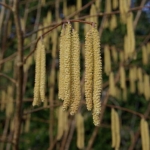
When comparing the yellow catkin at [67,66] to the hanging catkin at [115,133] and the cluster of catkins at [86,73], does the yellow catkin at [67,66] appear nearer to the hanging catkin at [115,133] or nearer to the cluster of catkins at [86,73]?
the cluster of catkins at [86,73]

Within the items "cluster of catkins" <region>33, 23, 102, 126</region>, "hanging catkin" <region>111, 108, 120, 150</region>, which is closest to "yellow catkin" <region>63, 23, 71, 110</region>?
"cluster of catkins" <region>33, 23, 102, 126</region>

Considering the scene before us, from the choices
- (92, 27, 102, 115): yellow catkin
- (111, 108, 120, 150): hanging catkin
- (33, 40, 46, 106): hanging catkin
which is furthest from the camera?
(111, 108, 120, 150): hanging catkin

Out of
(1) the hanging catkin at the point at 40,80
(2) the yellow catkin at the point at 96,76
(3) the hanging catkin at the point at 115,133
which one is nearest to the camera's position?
(2) the yellow catkin at the point at 96,76

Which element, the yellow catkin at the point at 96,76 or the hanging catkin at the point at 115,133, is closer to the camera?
the yellow catkin at the point at 96,76

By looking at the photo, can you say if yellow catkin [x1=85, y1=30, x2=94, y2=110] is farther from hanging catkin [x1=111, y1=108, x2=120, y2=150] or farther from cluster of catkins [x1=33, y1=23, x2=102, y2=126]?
hanging catkin [x1=111, y1=108, x2=120, y2=150]

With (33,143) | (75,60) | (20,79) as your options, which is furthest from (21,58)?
(33,143)

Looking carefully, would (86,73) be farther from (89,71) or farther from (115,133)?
(115,133)

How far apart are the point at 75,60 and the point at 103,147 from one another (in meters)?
2.16

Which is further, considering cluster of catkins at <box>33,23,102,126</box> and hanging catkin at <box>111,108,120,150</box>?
hanging catkin at <box>111,108,120,150</box>

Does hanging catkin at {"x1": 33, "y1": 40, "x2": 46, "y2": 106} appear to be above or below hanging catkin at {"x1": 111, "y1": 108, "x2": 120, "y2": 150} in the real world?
above

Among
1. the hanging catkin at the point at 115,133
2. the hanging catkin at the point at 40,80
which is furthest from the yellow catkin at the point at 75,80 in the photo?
the hanging catkin at the point at 115,133

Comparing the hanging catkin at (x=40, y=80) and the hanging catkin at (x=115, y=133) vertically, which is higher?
the hanging catkin at (x=40, y=80)

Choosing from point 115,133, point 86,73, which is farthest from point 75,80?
point 115,133

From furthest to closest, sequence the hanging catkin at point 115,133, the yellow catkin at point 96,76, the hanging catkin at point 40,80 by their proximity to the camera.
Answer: the hanging catkin at point 115,133 < the hanging catkin at point 40,80 < the yellow catkin at point 96,76
